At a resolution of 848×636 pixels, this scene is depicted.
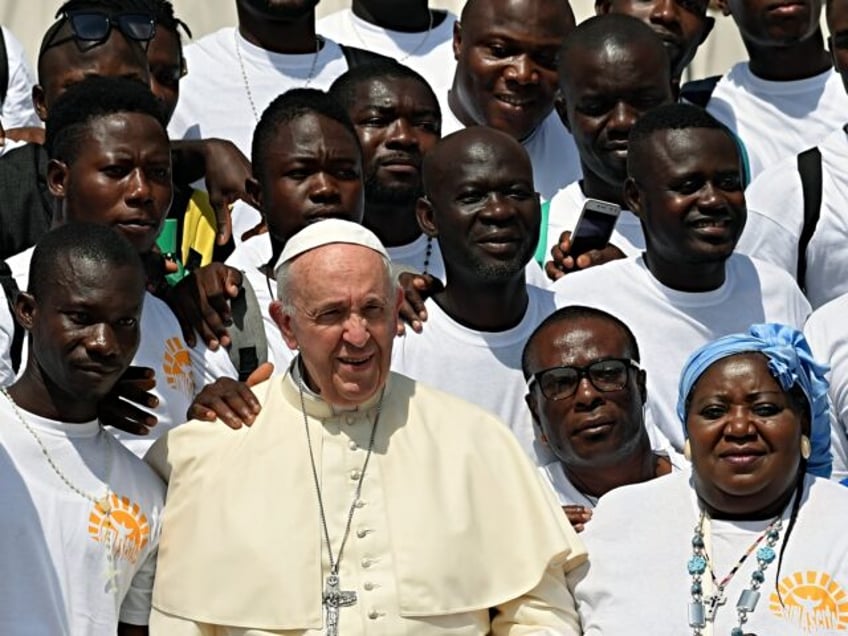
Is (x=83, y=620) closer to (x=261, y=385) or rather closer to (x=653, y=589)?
(x=261, y=385)

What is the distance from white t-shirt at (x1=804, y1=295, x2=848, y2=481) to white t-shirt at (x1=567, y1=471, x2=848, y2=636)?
95 centimetres

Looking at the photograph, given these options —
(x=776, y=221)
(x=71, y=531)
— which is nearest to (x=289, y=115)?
(x=776, y=221)

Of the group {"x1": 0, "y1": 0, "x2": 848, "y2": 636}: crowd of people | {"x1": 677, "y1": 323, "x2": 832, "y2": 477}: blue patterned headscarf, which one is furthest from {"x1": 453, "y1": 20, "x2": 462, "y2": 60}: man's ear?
{"x1": 677, "y1": 323, "x2": 832, "y2": 477}: blue patterned headscarf

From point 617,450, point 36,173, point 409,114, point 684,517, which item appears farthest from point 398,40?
point 684,517

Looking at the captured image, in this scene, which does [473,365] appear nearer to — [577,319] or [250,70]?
[577,319]

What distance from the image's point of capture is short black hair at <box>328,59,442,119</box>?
354 inches

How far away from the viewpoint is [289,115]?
848 cm

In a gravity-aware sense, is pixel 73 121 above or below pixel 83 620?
above

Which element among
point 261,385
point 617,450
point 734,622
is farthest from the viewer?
point 617,450

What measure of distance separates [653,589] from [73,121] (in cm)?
251

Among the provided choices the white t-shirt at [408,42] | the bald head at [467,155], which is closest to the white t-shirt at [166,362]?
the bald head at [467,155]

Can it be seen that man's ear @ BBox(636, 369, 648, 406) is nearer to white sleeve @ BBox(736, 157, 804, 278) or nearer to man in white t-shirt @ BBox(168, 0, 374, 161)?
white sleeve @ BBox(736, 157, 804, 278)

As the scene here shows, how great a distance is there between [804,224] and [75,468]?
3.18m

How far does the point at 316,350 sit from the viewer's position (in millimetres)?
6961
